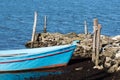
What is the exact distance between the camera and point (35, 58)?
1156 inches

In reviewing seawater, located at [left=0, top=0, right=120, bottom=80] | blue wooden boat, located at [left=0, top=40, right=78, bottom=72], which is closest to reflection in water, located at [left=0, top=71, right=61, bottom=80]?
blue wooden boat, located at [left=0, top=40, right=78, bottom=72]

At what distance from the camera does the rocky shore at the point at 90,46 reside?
28656 mm

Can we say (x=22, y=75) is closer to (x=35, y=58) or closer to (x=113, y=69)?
(x=35, y=58)

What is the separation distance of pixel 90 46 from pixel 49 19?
28.1 meters

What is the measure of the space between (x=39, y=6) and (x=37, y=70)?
47807mm

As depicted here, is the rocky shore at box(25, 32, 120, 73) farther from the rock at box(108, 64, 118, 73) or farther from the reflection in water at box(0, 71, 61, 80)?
the reflection in water at box(0, 71, 61, 80)

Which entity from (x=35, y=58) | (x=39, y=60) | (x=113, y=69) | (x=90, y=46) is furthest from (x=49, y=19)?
(x=113, y=69)

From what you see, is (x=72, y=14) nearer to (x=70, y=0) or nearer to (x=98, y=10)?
(x=98, y=10)

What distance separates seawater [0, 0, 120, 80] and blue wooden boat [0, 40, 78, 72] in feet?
32.9

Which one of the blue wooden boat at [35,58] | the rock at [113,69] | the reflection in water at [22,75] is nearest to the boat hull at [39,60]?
the blue wooden boat at [35,58]

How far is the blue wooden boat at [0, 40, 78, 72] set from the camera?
A: 1140 inches

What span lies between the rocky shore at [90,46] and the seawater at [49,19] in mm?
2960

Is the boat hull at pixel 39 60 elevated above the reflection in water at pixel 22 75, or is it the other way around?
the boat hull at pixel 39 60

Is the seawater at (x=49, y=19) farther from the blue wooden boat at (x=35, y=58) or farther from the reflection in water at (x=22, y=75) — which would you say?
the reflection in water at (x=22, y=75)
